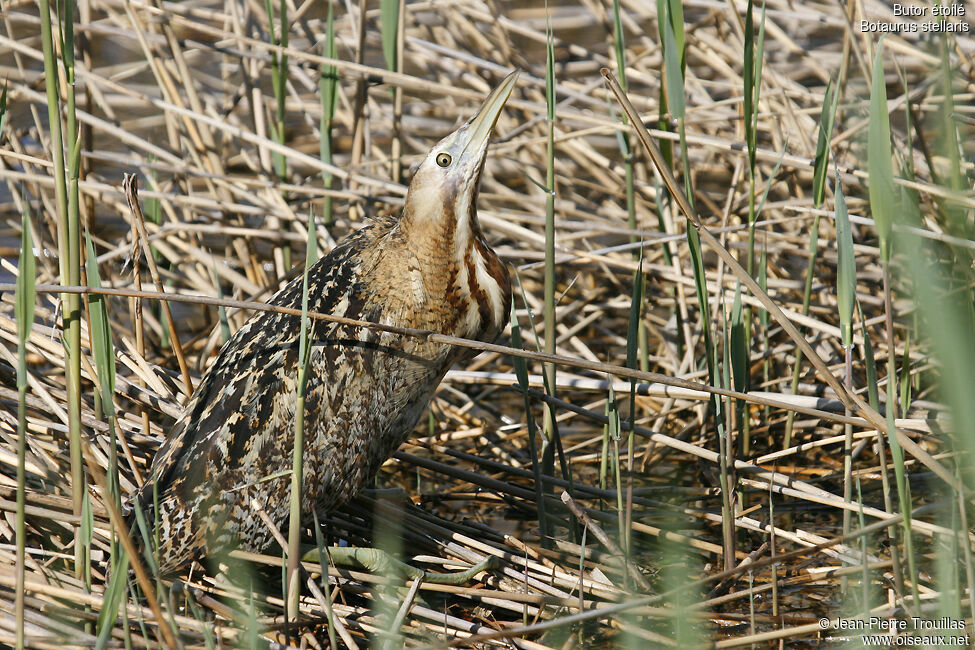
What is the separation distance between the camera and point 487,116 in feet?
8.73

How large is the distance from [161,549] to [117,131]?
1.97 m

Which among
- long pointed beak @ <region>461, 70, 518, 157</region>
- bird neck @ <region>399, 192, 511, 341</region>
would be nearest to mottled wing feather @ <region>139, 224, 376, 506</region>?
bird neck @ <region>399, 192, 511, 341</region>

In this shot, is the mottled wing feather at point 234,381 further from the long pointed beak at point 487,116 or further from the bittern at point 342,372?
the long pointed beak at point 487,116

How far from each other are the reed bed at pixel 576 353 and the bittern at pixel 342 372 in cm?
16

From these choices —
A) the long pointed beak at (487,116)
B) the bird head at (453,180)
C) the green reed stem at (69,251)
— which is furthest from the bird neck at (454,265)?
the green reed stem at (69,251)

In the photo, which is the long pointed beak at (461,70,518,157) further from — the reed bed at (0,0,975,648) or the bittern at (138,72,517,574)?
the reed bed at (0,0,975,648)

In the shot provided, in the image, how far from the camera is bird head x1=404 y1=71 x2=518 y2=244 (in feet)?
8.82

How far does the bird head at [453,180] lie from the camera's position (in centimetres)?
269

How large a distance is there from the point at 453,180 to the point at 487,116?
0.20 meters

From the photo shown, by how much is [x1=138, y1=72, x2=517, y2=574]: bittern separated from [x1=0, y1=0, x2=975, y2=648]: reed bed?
0.52 feet

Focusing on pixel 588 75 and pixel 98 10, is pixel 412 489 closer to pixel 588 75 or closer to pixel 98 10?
pixel 588 75

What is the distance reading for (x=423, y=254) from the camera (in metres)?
2.75

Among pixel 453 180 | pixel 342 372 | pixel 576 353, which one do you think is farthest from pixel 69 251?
pixel 576 353

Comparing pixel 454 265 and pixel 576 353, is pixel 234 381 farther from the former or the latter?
pixel 576 353
